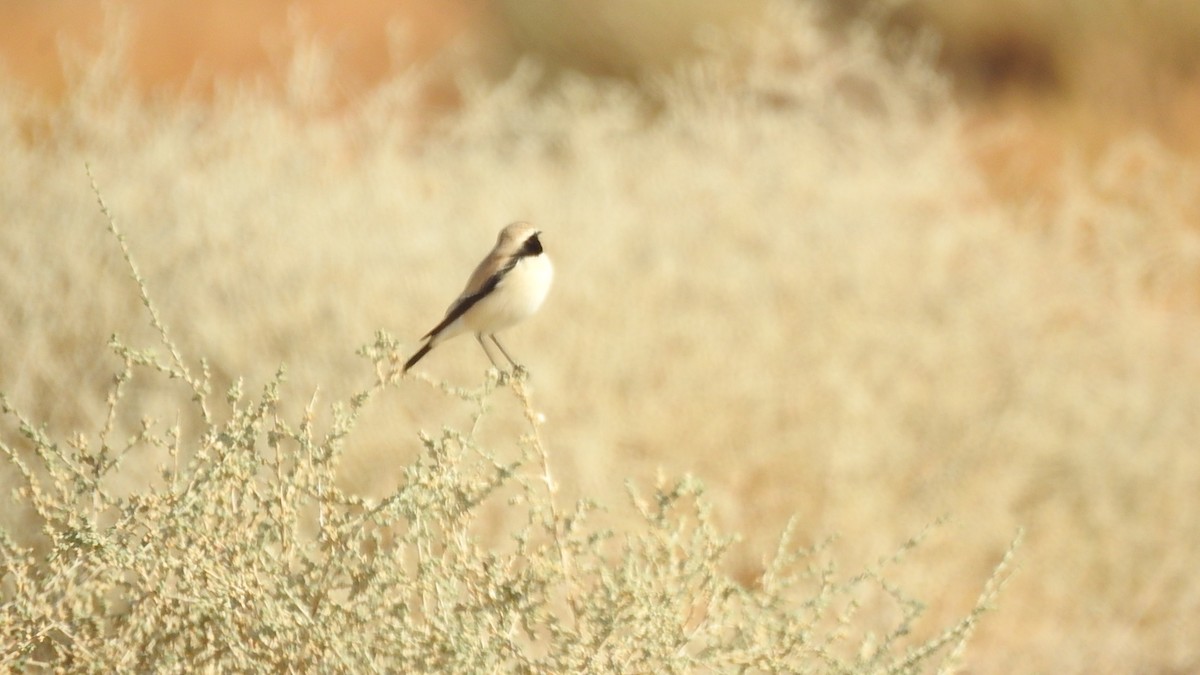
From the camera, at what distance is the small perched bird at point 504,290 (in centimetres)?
352

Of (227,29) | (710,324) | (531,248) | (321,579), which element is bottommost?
(321,579)

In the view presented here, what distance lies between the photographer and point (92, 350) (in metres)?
5.37

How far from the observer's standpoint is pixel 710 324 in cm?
621

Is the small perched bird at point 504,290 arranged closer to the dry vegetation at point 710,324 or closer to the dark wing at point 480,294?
the dark wing at point 480,294

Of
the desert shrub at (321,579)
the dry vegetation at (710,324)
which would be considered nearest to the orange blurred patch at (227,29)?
the dry vegetation at (710,324)

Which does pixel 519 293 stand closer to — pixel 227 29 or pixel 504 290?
pixel 504 290

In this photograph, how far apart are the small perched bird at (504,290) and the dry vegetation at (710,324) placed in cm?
115

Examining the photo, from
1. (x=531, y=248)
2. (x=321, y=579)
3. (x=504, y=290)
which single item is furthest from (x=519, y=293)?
(x=321, y=579)

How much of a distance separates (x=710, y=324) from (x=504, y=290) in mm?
2795

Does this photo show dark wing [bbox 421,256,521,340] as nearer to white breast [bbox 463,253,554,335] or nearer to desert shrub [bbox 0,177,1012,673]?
white breast [bbox 463,253,554,335]

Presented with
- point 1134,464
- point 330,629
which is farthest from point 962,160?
point 330,629

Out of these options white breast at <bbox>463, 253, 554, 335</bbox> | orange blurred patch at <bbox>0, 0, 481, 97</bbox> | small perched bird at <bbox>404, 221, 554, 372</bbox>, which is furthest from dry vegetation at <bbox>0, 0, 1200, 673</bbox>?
orange blurred patch at <bbox>0, 0, 481, 97</bbox>

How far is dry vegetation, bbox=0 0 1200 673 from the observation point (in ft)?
17.7

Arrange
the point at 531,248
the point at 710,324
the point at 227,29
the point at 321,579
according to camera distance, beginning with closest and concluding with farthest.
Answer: the point at 321,579, the point at 531,248, the point at 710,324, the point at 227,29
